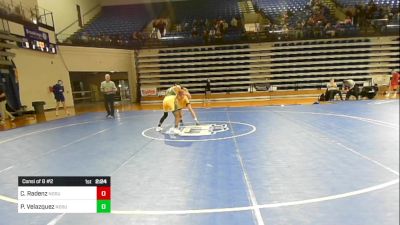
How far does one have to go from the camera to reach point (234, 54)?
4.39ft

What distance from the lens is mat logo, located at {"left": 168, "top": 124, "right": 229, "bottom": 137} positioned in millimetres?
4246

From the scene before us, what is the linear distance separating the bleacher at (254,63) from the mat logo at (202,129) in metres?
2.71

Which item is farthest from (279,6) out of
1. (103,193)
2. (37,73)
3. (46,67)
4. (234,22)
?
(46,67)

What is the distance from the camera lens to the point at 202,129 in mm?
4562

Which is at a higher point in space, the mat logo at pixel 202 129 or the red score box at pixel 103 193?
the red score box at pixel 103 193

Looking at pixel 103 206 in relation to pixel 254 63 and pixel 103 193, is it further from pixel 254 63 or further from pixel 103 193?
pixel 254 63

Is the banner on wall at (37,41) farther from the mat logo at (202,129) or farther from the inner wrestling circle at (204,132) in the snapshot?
the mat logo at (202,129)

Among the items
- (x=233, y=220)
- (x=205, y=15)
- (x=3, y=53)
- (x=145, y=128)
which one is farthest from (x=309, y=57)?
(x=3, y=53)

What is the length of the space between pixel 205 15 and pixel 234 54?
22 cm

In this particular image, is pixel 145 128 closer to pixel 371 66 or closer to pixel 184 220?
pixel 184 220
